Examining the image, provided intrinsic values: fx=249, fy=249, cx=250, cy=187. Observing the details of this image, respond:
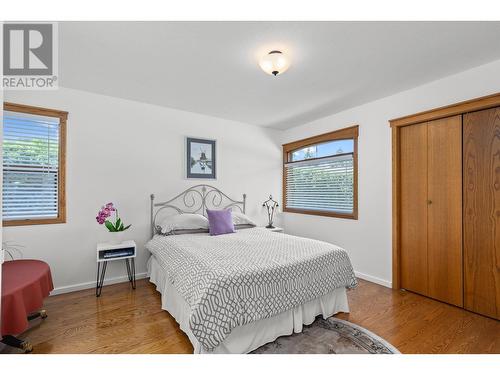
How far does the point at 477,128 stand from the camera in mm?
2506

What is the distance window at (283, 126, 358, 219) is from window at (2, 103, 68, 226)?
11.5ft

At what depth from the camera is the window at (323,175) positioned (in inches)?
146

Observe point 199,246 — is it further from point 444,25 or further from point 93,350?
point 444,25

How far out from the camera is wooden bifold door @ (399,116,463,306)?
2.66m

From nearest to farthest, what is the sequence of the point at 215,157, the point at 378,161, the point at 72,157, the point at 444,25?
the point at 444,25, the point at 72,157, the point at 378,161, the point at 215,157

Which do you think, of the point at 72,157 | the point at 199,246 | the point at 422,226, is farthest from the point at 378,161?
the point at 72,157

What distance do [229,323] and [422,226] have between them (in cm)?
255

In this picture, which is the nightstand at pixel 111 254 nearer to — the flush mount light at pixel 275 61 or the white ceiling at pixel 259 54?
the white ceiling at pixel 259 54

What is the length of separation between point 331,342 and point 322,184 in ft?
8.52

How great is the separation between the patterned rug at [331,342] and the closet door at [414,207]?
1320 millimetres

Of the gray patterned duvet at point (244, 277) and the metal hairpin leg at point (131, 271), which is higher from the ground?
the gray patterned duvet at point (244, 277)

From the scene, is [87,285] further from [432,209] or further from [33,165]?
[432,209]

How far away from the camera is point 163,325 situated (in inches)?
88.3

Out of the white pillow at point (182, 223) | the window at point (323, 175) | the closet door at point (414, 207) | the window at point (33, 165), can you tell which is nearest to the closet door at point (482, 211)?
the closet door at point (414, 207)
